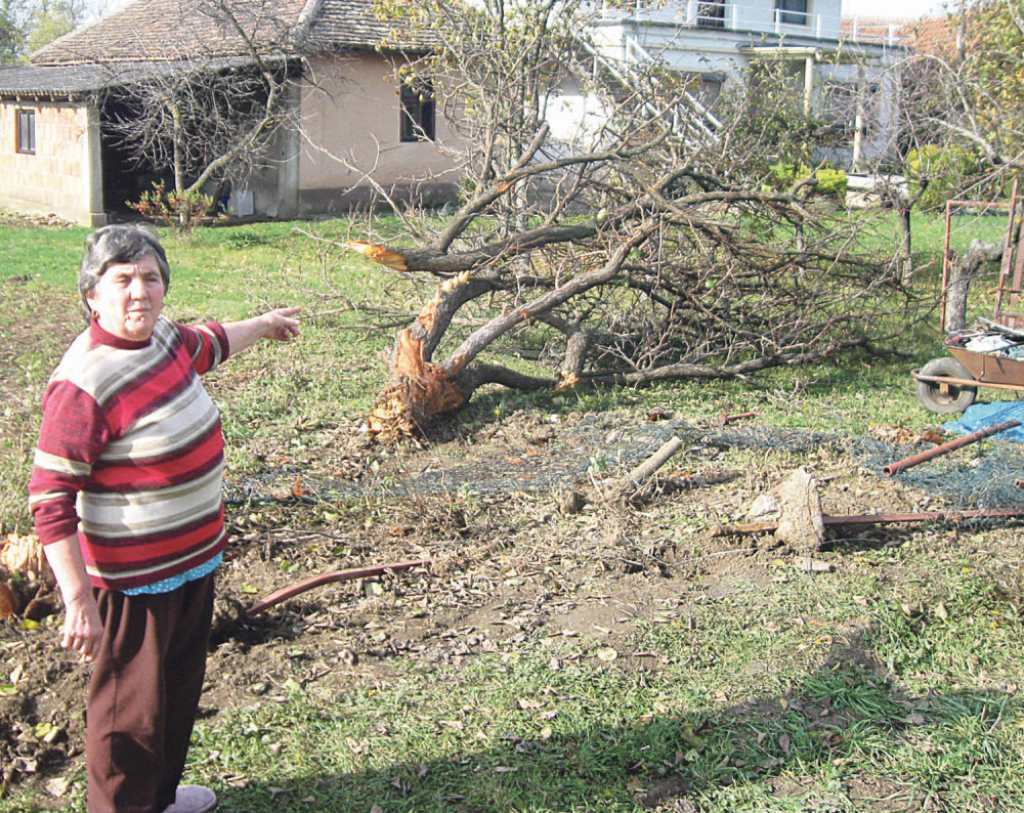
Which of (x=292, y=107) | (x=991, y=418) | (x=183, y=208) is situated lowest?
(x=991, y=418)

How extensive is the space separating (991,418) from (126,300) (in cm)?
625

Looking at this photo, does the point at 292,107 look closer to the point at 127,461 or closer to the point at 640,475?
the point at 640,475

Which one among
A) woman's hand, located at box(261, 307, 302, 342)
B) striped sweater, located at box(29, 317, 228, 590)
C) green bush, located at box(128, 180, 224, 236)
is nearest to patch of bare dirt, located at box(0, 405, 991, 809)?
striped sweater, located at box(29, 317, 228, 590)

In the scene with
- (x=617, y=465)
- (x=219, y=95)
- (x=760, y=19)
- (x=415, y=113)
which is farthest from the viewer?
(x=760, y=19)

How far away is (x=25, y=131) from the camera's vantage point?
22.2 m

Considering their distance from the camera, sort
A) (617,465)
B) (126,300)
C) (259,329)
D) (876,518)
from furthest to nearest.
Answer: (617,465) → (876,518) → (259,329) → (126,300)

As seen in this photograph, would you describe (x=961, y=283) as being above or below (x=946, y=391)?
above

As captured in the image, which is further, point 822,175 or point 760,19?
point 760,19

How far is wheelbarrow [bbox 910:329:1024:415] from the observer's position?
7.24 m

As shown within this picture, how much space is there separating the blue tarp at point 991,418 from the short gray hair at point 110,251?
5.82 metres

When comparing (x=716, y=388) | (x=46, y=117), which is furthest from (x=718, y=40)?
(x=716, y=388)

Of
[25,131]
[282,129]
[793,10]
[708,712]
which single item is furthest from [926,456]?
[793,10]

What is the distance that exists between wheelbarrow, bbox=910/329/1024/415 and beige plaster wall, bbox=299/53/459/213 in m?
14.2

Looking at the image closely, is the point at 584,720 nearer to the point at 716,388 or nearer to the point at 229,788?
the point at 229,788
